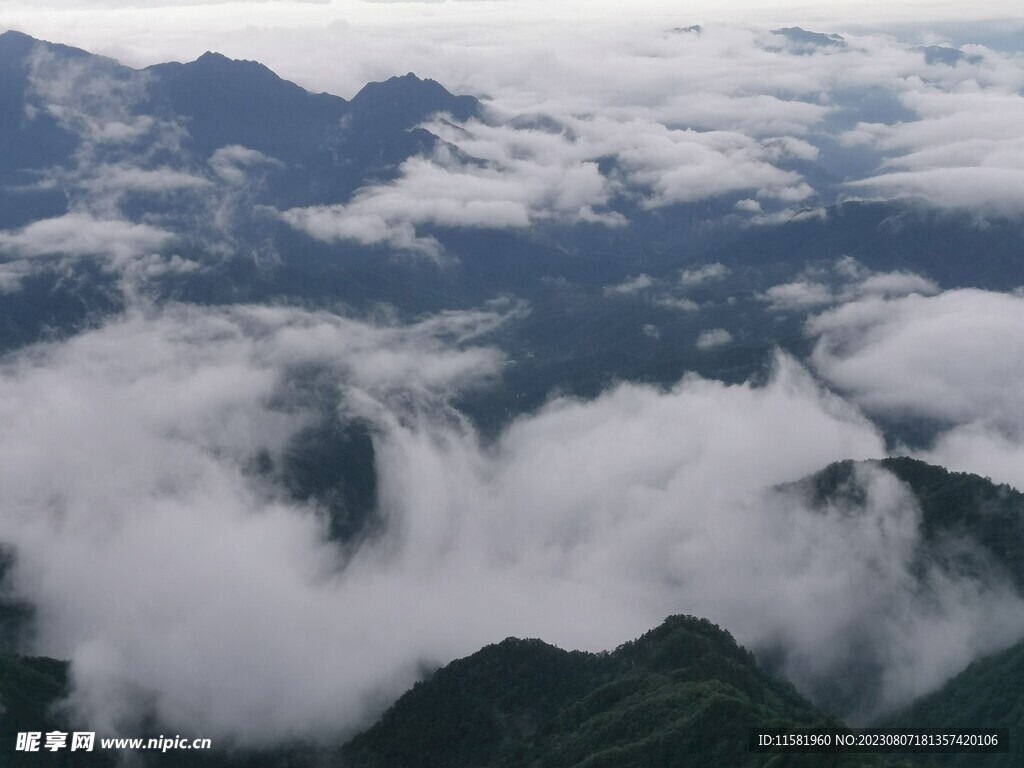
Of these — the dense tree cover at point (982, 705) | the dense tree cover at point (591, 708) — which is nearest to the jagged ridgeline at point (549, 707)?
the dense tree cover at point (591, 708)

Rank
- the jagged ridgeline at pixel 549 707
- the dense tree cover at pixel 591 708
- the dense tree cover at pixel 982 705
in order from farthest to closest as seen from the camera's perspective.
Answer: the jagged ridgeline at pixel 549 707, the dense tree cover at pixel 982 705, the dense tree cover at pixel 591 708

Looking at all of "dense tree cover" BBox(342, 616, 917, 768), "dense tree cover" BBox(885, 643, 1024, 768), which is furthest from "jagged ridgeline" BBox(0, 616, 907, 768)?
"dense tree cover" BBox(885, 643, 1024, 768)

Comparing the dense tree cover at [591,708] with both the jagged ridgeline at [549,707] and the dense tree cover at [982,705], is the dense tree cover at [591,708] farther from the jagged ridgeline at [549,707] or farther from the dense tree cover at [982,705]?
the dense tree cover at [982,705]

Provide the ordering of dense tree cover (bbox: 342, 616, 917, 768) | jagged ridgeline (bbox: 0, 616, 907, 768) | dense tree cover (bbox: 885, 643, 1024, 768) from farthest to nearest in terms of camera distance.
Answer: jagged ridgeline (bbox: 0, 616, 907, 768) < dense tree cover (bbox: 885, 643, 1024, 768) < dense tree cover (bbox: 342, 616, 917, 768)

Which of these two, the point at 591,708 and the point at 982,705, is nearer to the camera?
the point at 982,705

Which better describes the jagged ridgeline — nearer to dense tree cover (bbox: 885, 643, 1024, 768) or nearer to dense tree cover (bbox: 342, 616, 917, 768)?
dense tree cover (bbox: 342, 616, 917, 768)

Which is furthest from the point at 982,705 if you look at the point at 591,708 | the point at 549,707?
the point at 549,707

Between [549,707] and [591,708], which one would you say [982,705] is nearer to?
[591,708]

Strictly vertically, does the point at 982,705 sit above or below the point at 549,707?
below

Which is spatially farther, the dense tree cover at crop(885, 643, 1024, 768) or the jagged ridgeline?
the jagged ridgeline

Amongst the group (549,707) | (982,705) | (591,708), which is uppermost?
(549,707)

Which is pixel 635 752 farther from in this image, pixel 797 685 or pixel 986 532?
pixel 986 532

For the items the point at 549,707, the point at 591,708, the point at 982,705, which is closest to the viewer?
the point at 982,705
